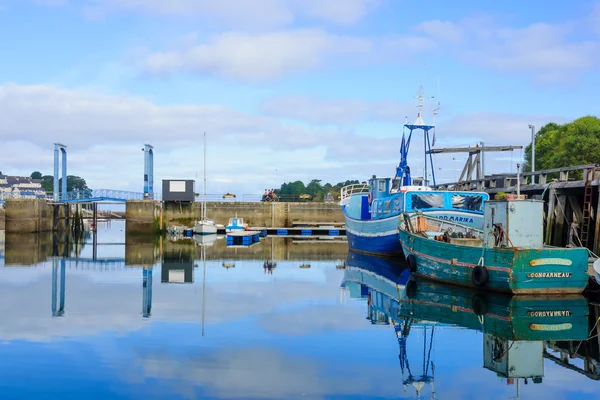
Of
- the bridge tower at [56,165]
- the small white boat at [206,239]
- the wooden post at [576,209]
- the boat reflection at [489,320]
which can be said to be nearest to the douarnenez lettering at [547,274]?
the boat reflection at [489,320]

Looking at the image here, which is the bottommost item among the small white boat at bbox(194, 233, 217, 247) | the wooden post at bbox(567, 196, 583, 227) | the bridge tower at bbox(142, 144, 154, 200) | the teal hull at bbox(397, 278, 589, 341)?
the small white boat at bbox(194, 233, 217, 247)

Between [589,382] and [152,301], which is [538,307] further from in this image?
[152,301]

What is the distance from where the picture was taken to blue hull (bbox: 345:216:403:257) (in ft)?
106

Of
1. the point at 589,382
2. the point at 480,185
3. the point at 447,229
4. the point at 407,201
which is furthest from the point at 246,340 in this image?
the point at 480,185

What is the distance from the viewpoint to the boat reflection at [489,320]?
12.3 m

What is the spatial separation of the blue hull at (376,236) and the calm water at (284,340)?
5.83 m

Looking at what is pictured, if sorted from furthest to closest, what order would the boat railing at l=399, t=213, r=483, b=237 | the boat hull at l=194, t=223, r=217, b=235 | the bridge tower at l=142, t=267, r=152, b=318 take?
the boat hull at l=194, t=223, r=217, b=235 → the boat railing at l=399, t=213, r=483, b=237 → the bridge tower at l=142, t=267, r=152, b=318

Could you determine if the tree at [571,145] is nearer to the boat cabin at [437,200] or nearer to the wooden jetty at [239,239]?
the wooden jetty at [239,239]

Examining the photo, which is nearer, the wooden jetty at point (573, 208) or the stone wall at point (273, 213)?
the wooden jetty at point (573, 208)

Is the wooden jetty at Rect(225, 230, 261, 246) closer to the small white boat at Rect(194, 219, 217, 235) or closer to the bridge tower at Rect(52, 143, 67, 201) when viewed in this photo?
the small white boat at Rect(194, 219, 217, 235)

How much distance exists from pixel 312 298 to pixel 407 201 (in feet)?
35.8

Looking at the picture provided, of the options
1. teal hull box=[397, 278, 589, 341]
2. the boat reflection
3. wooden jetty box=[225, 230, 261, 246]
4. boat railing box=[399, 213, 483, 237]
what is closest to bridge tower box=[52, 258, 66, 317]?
the boat reflection

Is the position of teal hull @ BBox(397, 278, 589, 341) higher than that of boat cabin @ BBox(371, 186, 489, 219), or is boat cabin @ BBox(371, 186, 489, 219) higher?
boat cabin @ BBox(371, 186, 489, 219)

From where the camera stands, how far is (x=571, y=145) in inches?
2682
